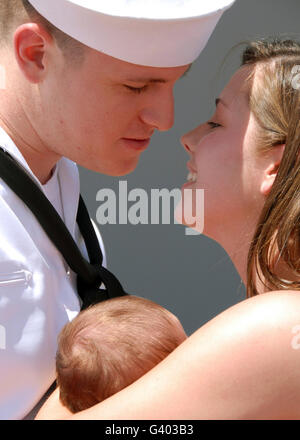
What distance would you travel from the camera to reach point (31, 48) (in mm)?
1694

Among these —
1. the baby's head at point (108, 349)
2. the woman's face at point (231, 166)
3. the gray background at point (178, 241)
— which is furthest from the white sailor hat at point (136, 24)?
the gray background at point (178, 241)

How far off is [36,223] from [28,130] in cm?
23

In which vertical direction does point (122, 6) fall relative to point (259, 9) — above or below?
below

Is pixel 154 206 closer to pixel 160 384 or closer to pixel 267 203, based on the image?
pixel 267 203

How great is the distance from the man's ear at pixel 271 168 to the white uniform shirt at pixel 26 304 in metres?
0.46

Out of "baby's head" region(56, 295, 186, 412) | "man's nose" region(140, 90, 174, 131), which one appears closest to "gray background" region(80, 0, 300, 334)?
"man's nose" region(140, 90, 174, 131)

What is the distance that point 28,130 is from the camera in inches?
69.6

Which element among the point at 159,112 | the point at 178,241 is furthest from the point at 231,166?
the point at 178,241

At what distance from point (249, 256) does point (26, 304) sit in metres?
0.48

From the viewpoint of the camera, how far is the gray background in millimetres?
3350

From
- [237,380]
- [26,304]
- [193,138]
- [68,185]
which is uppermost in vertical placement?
[193,138]

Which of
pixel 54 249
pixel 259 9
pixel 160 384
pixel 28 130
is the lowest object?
pixel 160 384

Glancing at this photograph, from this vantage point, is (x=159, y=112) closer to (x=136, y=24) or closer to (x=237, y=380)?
(x=136, y=24)
